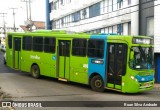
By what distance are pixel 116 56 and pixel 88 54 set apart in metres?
1.93

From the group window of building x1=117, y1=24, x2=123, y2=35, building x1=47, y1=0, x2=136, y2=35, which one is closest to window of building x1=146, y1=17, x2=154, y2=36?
building x1=47, y1=0, x2=136, y2=35

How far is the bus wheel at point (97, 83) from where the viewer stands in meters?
17.2

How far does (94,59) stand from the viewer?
1752cm

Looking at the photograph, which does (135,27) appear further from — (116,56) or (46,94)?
(46,94)

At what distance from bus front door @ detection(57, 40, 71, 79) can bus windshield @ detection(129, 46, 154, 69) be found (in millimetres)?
4348

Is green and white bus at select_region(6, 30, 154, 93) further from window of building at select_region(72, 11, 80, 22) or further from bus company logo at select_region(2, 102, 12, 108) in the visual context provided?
window of building at select_region(72, 11, 80, 22)

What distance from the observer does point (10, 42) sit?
78.8 feet

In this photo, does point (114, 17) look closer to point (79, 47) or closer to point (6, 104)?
point (79, 47)

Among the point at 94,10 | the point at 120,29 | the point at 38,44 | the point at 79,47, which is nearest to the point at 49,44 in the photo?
the point at 38,44

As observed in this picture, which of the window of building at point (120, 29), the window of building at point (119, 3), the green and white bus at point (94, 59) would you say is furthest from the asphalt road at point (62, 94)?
the window of building at point (119, 3)

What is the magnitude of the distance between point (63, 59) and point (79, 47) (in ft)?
4.92

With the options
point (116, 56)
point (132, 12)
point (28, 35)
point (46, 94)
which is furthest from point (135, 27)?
point (46, 94)

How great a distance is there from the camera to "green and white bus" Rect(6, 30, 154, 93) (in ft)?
53.1

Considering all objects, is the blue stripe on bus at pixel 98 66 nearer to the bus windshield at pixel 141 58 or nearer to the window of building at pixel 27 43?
the bus windshield at pixel 141 58
